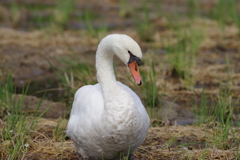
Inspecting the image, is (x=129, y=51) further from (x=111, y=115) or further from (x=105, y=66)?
(x=111, y=115)

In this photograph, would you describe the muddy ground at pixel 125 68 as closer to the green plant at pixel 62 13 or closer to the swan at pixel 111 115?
the green plant at pixel 62 13

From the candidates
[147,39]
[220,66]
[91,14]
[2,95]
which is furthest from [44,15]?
[2,95]

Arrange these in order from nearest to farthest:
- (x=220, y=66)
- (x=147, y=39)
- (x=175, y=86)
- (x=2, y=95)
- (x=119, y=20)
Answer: (x=2, y=95) → (x=175, y=86) → (x=220, y=66) → (x=147, y=39) → (x=119, y=20)

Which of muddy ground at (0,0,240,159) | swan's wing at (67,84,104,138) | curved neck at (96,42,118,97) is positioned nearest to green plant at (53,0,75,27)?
muddy ground at (0,0,240,159)

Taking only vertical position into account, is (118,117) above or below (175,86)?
above

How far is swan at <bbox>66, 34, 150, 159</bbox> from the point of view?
3.43 metres

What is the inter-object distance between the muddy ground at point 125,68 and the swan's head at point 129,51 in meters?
0.82

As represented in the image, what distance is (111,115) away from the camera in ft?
11.2

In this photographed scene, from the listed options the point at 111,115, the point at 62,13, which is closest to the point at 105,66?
the point at 111,115

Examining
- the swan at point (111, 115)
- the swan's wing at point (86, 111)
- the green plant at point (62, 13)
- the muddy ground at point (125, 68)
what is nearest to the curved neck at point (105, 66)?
the swan at point (111, 115)

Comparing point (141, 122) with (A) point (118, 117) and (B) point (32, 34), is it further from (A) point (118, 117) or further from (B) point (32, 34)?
(B) point (32, 34)

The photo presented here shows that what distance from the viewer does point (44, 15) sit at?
1261cm

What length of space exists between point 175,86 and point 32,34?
14.0 feet

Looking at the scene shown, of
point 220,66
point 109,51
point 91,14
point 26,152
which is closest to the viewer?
point 109,51
